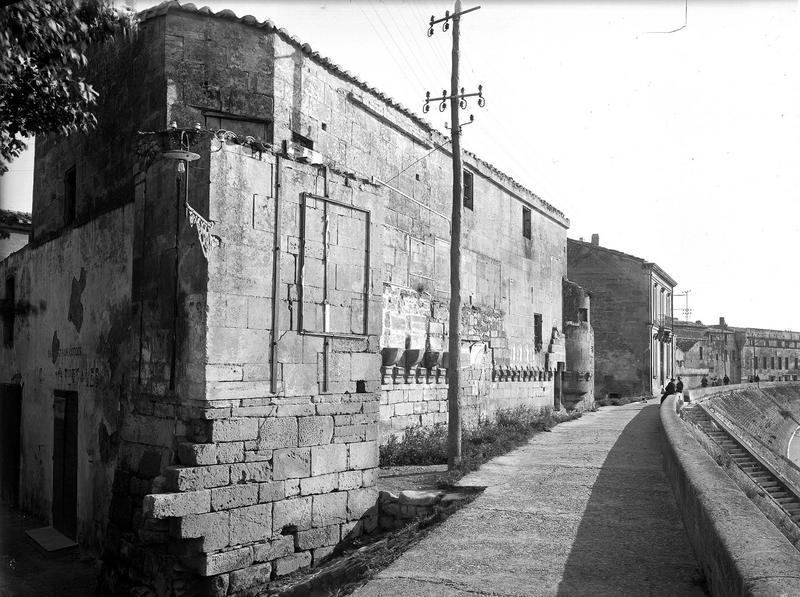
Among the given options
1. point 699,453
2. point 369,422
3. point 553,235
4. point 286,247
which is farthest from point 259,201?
point 553,235

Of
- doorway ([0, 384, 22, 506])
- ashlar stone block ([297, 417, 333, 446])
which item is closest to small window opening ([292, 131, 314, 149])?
ashlar stone block ([297, 417, 333, 446])

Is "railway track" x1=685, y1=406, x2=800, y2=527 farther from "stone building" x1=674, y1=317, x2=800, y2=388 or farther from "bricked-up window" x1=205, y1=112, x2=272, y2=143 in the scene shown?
"stone building" x1=674, y1=317, x2=800, y2=388

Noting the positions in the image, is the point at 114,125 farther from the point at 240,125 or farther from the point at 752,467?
the point at 752,467

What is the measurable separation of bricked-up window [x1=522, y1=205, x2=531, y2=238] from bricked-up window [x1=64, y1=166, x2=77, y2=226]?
42.2 ft

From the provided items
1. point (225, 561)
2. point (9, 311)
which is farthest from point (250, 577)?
point (9, 311)

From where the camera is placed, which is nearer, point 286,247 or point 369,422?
point 286,247

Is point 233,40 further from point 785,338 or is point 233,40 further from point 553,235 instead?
point 785,338

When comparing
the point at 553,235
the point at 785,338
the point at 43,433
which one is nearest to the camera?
the point at 43,433

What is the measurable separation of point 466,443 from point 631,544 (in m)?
6.83

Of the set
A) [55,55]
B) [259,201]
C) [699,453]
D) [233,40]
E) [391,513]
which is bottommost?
[391,513]

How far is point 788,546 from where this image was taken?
4.52 m

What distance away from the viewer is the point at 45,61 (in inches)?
280

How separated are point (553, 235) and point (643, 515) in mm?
16631

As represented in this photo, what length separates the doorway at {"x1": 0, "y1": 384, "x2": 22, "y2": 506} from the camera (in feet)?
42.0
